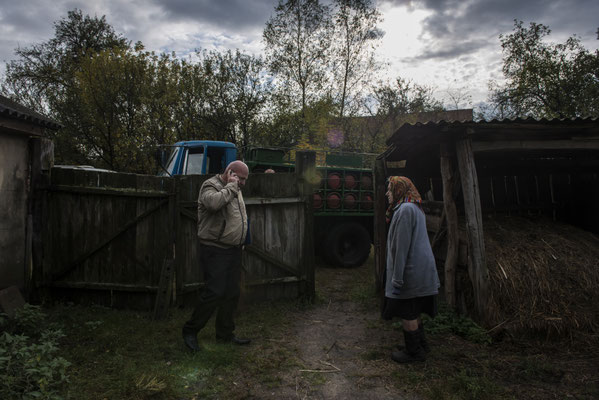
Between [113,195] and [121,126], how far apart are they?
11.9 m

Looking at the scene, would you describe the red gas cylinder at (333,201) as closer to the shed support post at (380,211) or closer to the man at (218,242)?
the shed support post at (380,211)

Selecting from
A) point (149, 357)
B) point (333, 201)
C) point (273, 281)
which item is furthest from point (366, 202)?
point (149, 357)

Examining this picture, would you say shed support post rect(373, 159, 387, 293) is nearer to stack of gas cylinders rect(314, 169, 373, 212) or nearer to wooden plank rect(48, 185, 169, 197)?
stack of gas cylinders rect(314, 169, 373, 212)

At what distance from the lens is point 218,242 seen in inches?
140

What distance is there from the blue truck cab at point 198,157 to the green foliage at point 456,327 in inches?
195

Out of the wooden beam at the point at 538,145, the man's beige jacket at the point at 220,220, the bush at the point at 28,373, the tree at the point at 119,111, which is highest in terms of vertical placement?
the tree at the point at 119,111

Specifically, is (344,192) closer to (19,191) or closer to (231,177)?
(231,177)

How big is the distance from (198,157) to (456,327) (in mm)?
5561

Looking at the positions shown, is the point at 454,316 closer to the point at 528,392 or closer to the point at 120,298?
the point at 528,392

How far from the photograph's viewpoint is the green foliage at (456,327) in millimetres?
4027

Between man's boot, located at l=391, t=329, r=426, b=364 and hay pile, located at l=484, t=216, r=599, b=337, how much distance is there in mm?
1275

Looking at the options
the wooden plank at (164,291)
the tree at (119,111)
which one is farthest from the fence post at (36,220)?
the tree at (119,111)

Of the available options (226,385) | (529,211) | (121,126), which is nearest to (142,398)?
(226,385)

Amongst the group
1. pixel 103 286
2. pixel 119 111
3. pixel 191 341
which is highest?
pixel 119 111
